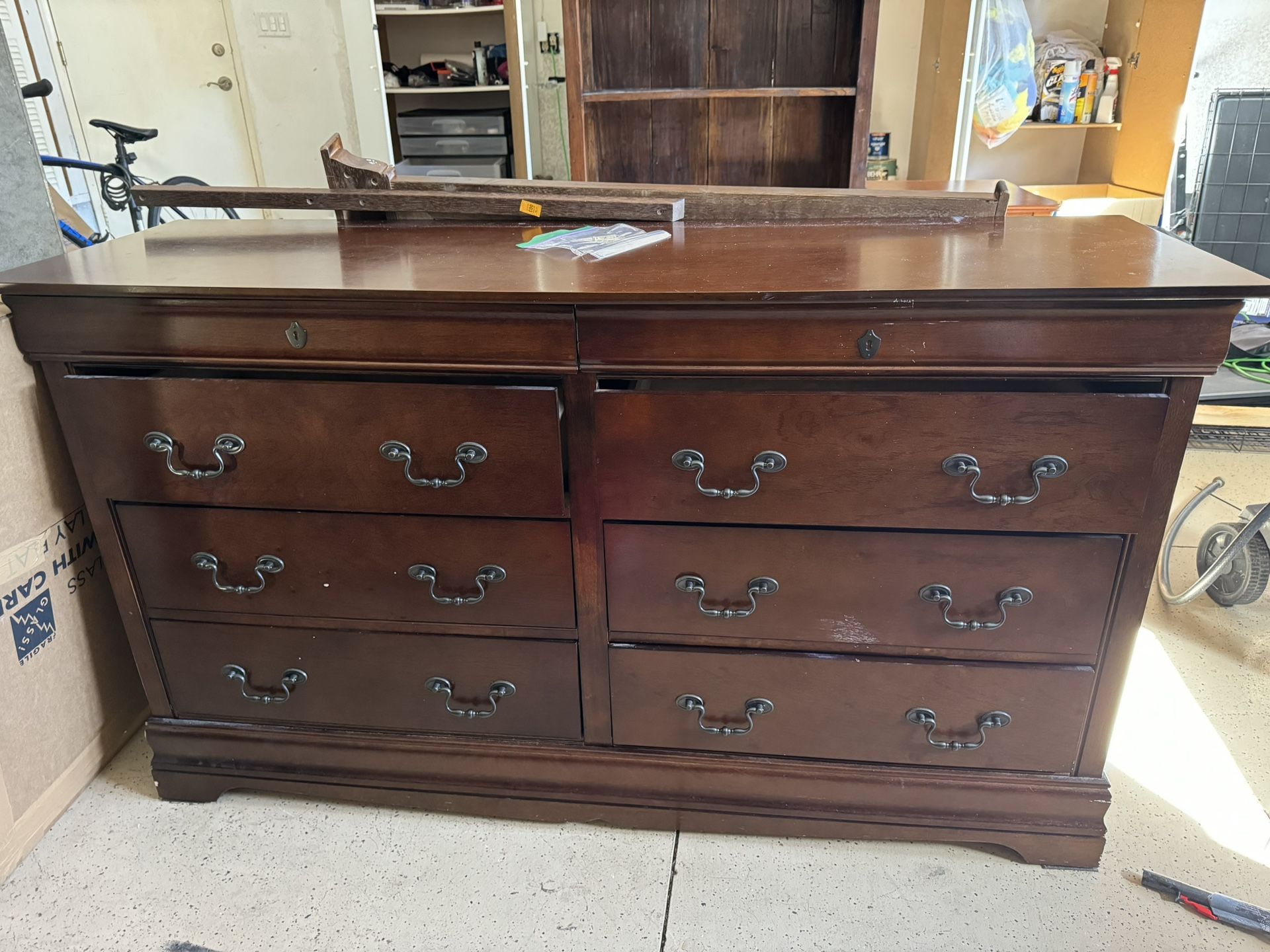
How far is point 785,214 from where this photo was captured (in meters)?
Answer: 1.53

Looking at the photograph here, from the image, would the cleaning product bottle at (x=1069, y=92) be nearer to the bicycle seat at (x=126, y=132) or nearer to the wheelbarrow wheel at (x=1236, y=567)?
the wheelbarrow wheel at (x=1236, y=567)

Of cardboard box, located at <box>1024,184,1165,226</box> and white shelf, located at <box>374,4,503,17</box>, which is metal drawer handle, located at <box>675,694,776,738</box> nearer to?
cardboard box, located at <box>1024,184,1165,226</box>

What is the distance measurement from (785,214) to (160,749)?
1458mm

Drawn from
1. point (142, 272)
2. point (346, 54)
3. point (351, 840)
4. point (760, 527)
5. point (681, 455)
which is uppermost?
point (346, 54)

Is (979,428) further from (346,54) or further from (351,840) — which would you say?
(346,54)

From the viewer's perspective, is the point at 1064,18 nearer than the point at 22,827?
No

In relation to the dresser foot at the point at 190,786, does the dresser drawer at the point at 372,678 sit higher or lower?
higher

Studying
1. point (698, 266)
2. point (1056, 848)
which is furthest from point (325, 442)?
point (1056, 848)

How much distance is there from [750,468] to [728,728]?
17.4 inches

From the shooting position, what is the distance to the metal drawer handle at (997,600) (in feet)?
3.89

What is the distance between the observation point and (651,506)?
1.20 m

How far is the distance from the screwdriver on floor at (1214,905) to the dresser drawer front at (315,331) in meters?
1.19

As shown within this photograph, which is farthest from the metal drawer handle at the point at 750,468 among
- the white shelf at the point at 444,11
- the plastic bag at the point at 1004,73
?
the white shelf at the point at 444,11

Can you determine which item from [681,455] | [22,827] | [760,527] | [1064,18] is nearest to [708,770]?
[760,527]
